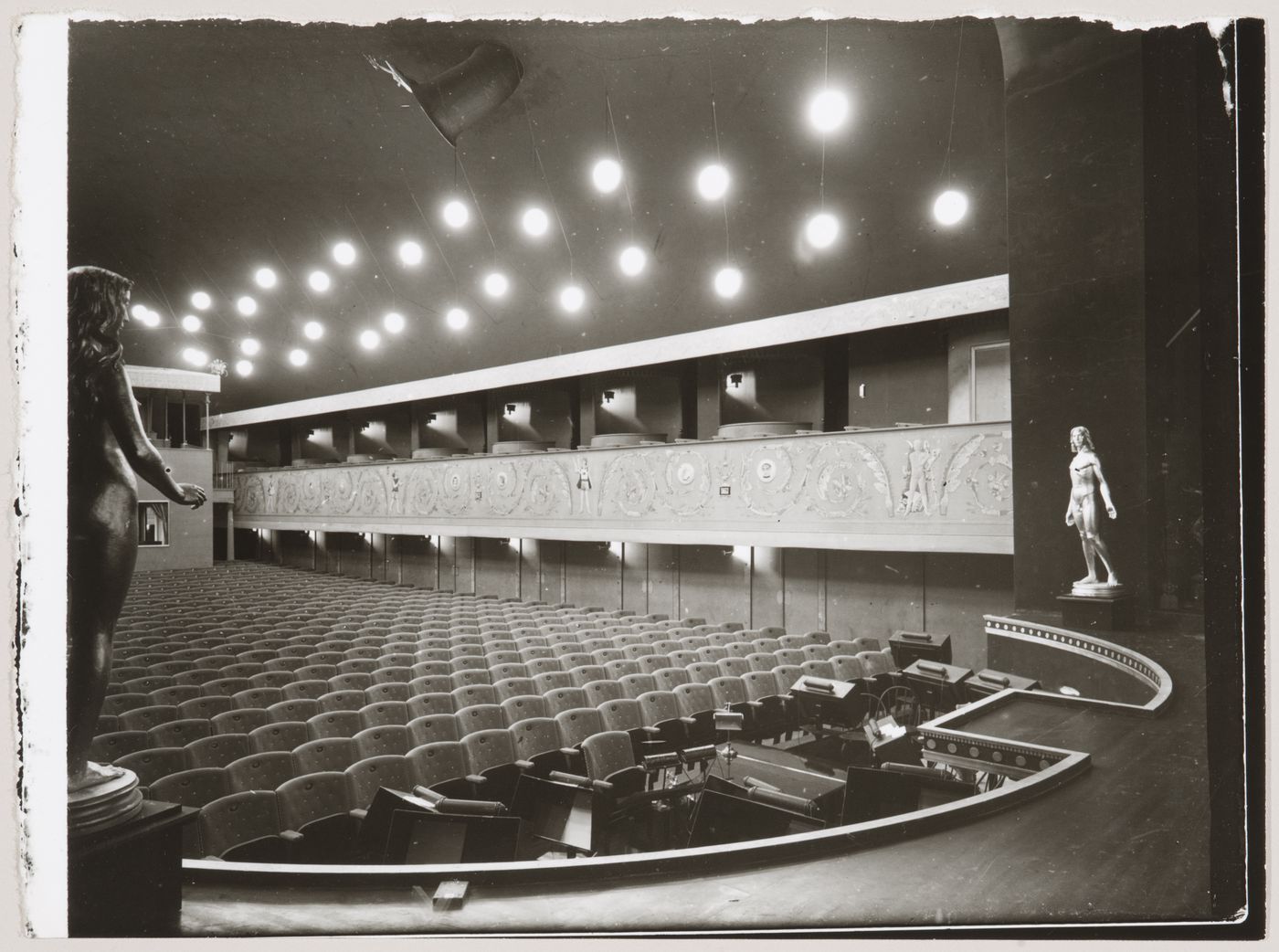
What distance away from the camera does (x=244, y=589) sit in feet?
33.2

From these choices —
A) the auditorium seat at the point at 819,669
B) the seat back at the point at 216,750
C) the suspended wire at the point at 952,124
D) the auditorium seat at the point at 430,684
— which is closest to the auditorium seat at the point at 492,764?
the seat back at the point at 216,750

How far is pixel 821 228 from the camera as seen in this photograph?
29.4ft

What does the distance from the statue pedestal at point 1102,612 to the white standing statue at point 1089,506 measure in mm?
43

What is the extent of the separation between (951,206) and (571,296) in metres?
4.97

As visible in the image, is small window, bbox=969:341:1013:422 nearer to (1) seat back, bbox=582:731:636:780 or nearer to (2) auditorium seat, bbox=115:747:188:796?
(1) seat back, bbox=582:731:636:780

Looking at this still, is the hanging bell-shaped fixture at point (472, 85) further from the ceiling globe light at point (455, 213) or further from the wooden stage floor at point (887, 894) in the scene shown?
the wooden stage floor at point (887, 894)

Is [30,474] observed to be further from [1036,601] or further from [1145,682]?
[1036,601]

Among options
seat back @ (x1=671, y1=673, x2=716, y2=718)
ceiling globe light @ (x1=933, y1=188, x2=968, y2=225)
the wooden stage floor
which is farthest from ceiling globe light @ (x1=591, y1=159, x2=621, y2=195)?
the wooden stage floor

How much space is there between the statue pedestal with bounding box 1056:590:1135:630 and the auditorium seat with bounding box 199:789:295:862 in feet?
Result: 16.3

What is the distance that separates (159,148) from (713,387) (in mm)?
9563

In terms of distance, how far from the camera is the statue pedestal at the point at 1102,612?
5.31 m

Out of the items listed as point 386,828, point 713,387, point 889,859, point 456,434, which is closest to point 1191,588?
point 889,859

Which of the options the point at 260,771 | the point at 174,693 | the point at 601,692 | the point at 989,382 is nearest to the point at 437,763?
the point at 260,771

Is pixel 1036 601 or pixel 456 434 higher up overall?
pixel 456 434
